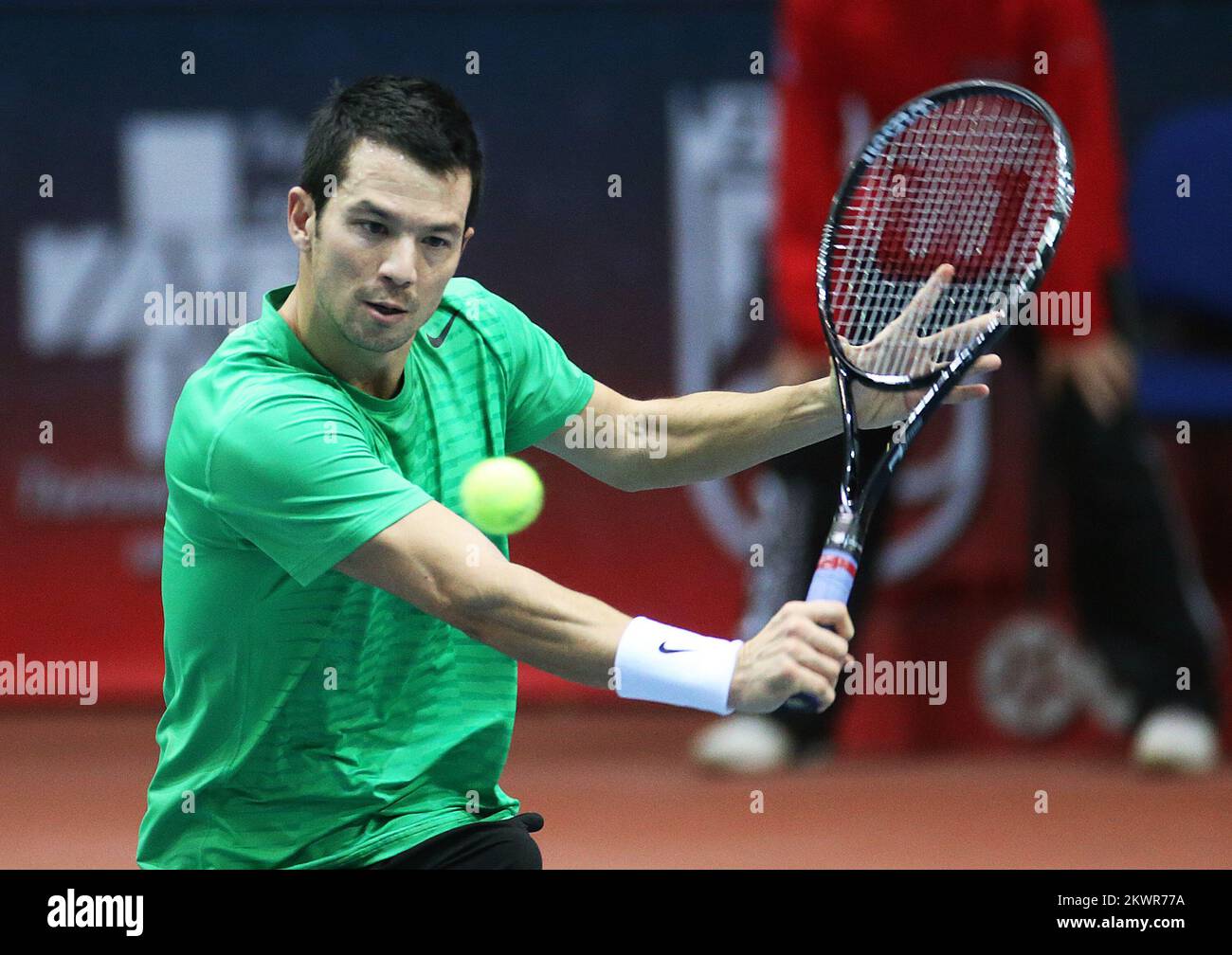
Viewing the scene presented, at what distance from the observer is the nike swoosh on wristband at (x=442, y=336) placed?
255 cm

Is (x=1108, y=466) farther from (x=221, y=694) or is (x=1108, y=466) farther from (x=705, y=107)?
(x=221, y=694)

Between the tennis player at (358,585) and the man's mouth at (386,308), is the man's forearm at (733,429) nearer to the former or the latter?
the tennis player at (358,585)

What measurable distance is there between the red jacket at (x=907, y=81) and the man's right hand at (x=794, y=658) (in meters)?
2.82

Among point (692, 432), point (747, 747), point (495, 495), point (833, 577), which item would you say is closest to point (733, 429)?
point (692, 432)

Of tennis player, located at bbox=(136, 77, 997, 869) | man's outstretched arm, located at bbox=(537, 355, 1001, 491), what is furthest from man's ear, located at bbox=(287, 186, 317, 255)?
man's outstretched arm, located at bbox=(537, 355, 1001, 491)

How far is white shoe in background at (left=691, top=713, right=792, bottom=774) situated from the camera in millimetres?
4957

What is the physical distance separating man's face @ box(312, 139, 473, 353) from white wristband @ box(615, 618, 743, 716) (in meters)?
0.51

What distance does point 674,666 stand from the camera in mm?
2076

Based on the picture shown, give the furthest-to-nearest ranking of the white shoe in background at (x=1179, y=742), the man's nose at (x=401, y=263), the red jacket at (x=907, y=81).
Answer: the white shoe in background at (x=1179, y=742) → the red jacket at (x=907, y=81) → the man's nose at (x=401, y=263)

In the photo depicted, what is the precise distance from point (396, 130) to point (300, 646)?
65 centimetres

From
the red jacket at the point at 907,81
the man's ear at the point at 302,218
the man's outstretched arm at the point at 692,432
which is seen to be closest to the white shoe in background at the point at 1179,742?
the red jacket at the point at 907,81

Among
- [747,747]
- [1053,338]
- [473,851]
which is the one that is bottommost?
[473,851]

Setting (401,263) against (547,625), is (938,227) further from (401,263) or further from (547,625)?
(547,625)

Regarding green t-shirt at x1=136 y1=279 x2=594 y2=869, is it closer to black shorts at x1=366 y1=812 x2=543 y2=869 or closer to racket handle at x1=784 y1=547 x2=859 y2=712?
black shorts at x1=366 y1=812 x2=543 y2=869
